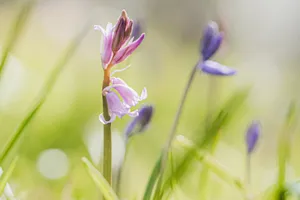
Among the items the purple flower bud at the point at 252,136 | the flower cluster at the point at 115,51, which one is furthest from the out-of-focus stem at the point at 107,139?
the purple flower bud at the point at 252,136

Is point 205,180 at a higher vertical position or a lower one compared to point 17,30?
lower

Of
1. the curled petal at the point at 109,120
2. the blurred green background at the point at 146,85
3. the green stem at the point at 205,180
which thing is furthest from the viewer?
the blurred green background at the point at 146,85

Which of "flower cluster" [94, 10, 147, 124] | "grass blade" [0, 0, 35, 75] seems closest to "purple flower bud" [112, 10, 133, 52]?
"flower cluster" [94, 10, 147, 124]

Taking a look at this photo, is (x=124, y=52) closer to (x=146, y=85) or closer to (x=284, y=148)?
(x=284, y=148)

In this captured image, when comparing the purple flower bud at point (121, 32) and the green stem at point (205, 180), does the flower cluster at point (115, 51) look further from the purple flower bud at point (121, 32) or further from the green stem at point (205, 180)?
the green stem at point (205, 180)

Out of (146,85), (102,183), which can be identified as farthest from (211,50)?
(146,85)

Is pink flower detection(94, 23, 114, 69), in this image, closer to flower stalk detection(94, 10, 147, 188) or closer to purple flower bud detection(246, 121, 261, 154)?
flower stalk detection(94, 10, 147, 188)
